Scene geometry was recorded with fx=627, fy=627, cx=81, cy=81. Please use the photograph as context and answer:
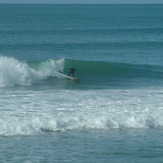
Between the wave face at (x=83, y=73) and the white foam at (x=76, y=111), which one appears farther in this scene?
the wave face at (x=83, y=73)

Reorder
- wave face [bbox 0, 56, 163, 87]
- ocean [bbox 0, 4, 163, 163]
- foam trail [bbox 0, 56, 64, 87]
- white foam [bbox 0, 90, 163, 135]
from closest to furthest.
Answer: ocean [bbox 0, 4, 163, 163] < white foam [bbox 0, 90, 163, 135] < foam trail [bbox 0, 56, 64, 87] < wave face [bbox 0, 56, 163, 87]

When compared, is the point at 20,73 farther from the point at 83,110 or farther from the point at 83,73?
the point at 83,110

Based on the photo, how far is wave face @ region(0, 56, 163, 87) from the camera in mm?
34094

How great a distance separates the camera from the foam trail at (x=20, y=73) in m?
33.0

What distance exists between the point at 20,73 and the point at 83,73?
622 cm

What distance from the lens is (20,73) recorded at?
113 ft

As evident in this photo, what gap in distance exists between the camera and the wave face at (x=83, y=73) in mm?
34094

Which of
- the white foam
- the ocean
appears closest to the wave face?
the ocean

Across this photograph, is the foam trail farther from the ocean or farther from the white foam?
the white foam

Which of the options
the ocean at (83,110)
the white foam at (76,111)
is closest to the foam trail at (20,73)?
the ocean at (83,110)

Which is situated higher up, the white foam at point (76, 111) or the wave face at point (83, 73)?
the wave face at point (83, 73)

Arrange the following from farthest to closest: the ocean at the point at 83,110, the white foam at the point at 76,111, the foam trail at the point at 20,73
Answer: the foam trail at the point at 20,73 → the white foam at the point at 76,111 → the ocean at the point at 83,110

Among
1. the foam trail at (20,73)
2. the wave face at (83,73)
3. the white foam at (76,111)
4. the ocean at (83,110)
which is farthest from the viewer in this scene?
the wave face at (83,73)

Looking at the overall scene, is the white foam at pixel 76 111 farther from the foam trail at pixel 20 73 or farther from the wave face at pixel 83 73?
the wave face at pixel 83 73
